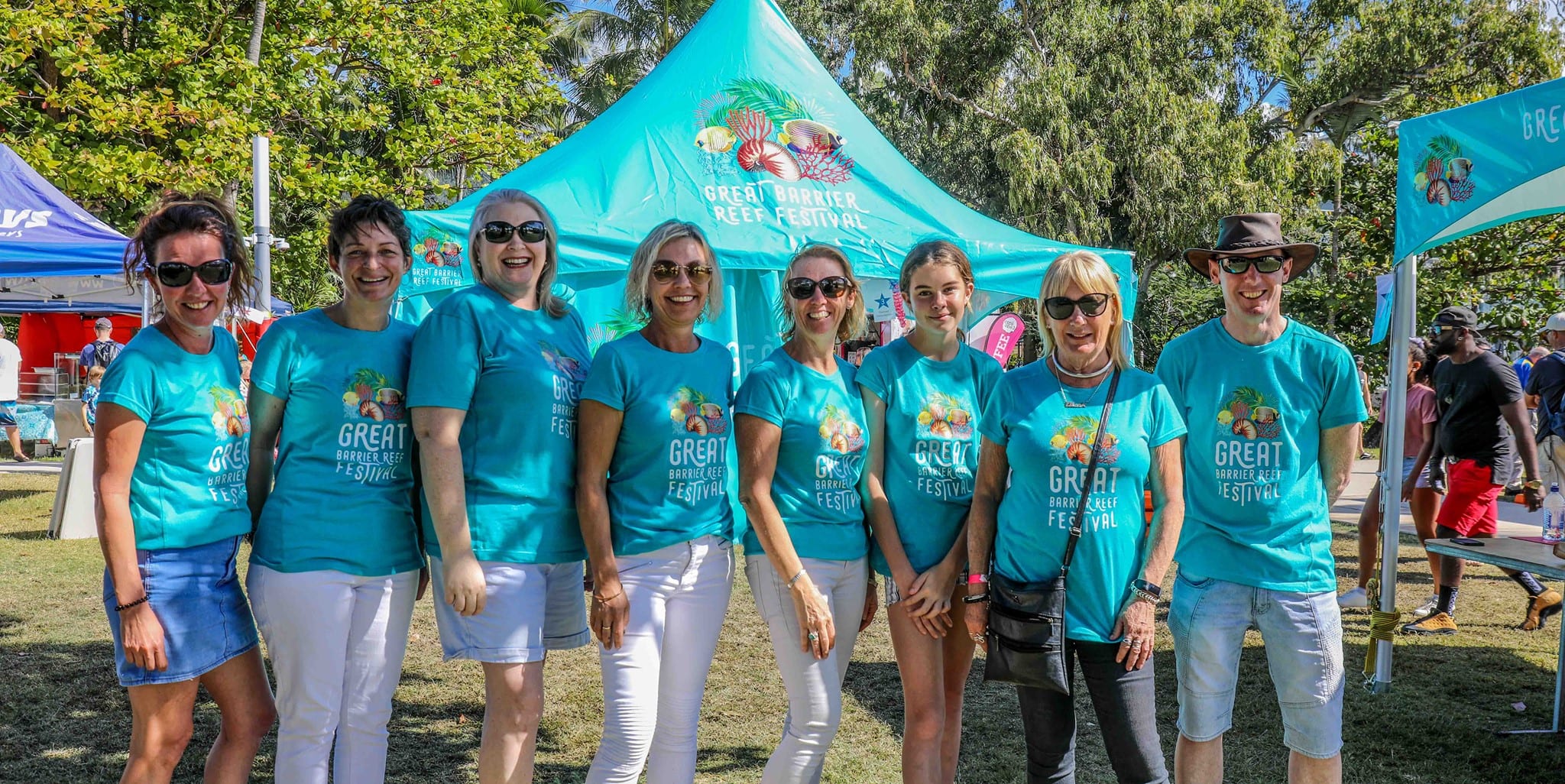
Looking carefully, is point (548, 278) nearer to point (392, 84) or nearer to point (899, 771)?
point (899, 771)

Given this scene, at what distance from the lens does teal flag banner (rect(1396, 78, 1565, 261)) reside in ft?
13.8

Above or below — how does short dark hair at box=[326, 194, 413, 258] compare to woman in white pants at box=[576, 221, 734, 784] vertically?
above

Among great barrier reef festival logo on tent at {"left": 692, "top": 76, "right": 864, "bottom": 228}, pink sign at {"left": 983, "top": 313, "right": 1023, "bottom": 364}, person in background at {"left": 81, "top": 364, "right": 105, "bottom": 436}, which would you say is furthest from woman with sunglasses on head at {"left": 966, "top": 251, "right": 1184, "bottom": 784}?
person in background at {"left": 81, "top": 364, "right": 105, "bottom": 436}

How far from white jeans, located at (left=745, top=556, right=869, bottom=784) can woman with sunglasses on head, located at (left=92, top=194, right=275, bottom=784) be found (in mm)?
1288

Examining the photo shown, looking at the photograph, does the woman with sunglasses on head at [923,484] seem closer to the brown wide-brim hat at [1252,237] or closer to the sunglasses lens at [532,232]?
the brown wide-brim hat at [1252,237]

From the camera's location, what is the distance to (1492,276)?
1634 centimetres

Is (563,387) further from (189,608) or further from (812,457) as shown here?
(189,608)

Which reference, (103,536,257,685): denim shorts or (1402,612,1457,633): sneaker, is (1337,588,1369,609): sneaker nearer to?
(1402,612,1457,633): sneaker

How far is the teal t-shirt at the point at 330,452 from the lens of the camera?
2.55m

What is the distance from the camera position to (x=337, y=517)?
255 cm

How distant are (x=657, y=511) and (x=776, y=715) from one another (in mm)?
2157

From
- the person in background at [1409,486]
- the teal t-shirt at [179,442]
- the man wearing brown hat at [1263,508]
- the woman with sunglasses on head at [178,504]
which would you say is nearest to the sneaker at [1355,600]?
the person in background at [1409,486]

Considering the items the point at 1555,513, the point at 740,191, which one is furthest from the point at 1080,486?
the point at 1555,513

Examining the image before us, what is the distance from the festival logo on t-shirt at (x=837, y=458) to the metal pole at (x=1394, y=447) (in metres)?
3.22
